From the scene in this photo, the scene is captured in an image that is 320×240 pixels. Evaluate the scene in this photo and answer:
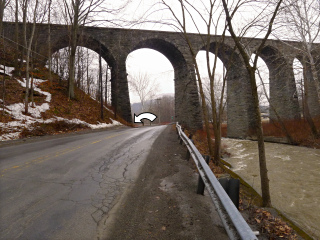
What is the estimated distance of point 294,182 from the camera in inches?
308

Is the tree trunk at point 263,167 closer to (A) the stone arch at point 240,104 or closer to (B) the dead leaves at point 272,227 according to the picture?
(B) the dead leaves at point 272,227

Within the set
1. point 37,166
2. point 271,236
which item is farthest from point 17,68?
point 271,236

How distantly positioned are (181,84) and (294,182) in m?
17.4

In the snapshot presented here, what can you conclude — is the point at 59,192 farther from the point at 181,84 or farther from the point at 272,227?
the point at 181,84

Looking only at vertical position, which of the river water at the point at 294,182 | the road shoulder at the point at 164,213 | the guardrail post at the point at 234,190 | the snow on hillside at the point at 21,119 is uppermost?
the snow on hillside at the point at 21,119

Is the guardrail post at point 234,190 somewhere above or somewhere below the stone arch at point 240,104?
below

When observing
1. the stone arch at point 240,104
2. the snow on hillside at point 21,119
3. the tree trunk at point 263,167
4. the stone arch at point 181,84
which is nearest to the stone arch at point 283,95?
the stone arch at point 240,104

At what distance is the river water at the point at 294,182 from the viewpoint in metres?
5.31

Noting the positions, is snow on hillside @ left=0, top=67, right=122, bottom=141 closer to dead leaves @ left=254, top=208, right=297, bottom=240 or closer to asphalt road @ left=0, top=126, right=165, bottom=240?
asphalt road @ left=0, top=126, right=165, bottom=240

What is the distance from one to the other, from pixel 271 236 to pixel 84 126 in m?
16.0

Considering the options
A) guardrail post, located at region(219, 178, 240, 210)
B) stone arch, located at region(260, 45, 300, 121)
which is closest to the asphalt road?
guardrail post, located at region(219, 178, 240, 210)

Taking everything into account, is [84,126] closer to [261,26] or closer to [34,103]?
[34,103]

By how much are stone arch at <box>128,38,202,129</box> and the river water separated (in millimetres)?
10858

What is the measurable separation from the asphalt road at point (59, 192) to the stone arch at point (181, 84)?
17.2 metres
